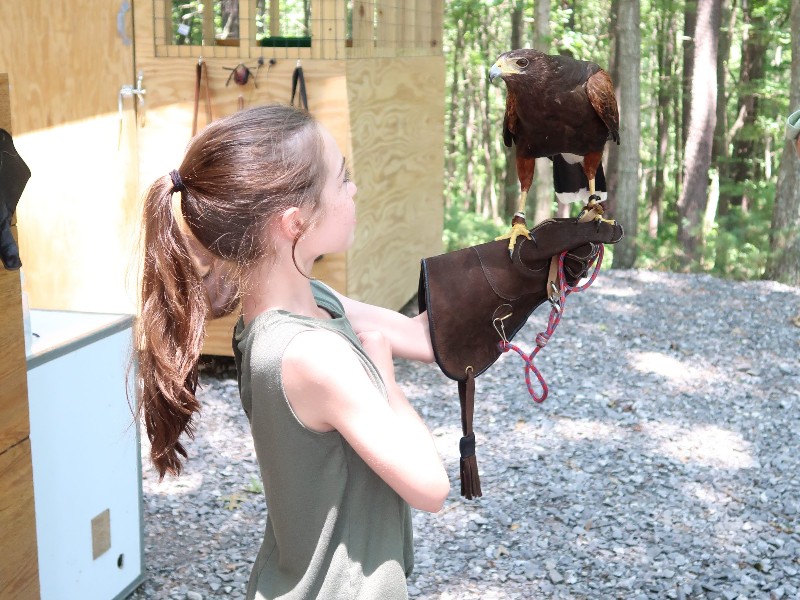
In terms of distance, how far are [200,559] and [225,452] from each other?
927 mm

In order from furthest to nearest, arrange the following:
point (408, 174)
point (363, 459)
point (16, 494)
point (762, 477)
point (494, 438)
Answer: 1. point (408, 174)
2. point (494, 438)
3. point (762, 477)
4. point (16, 494)
5. point (363, 459)

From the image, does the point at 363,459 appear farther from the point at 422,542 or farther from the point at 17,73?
the point at 17,73

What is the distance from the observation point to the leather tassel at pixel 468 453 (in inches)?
69.1

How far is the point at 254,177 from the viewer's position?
→ 1.34 meters

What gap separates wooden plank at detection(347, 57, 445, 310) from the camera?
4.81m

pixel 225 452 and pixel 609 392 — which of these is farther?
pixel 609 392

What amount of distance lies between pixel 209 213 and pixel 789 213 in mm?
8576

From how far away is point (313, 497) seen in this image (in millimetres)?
1328

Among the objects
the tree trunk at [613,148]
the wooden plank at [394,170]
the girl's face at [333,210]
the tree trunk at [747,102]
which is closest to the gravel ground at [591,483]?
the wooden plank at [394,170]

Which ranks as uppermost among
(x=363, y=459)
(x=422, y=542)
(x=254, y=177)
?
(x=254, y=177)

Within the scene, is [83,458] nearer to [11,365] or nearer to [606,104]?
[11,365]

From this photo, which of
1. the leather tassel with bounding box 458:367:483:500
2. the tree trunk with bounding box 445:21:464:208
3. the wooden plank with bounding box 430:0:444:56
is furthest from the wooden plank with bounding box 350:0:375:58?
the tree trunk with bounding box 445:21:464:208

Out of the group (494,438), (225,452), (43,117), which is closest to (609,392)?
(494,438)

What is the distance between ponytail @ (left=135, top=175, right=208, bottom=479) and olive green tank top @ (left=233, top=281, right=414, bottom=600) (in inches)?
3.3
